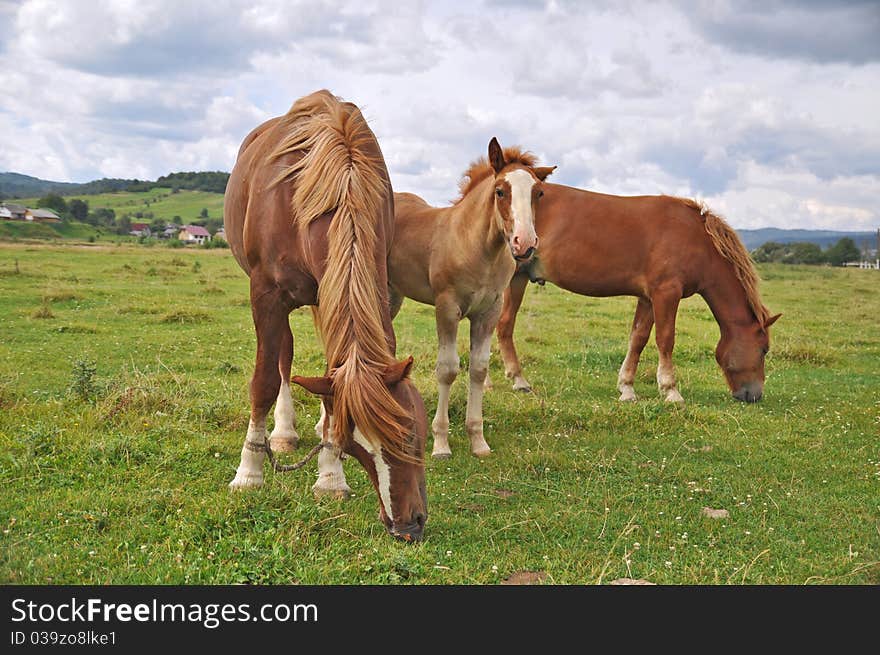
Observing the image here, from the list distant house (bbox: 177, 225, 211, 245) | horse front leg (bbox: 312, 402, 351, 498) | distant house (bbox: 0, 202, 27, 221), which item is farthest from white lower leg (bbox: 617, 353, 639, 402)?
distant house (bbox: 0, 202, 27, 221)

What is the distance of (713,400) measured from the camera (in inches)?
381

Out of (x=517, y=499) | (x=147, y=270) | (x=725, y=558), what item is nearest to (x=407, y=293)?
(x=517, y=499)

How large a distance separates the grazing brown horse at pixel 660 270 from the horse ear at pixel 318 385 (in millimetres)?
6069

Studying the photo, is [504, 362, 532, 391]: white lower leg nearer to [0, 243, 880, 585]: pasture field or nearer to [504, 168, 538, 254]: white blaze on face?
[0, 243, 880, 585]: pasture field

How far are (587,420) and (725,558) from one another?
338 centimetres

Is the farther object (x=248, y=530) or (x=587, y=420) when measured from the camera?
(x=587, y=420)

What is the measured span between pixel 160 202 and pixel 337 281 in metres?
117

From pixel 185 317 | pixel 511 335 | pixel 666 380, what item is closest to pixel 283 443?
pixel 511 335

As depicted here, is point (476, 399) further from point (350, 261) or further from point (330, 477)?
point (350, 261)

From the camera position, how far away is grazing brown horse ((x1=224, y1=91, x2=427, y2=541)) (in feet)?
13.4

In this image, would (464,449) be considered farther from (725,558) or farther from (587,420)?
(725,558)

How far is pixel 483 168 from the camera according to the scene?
7480 millimetres

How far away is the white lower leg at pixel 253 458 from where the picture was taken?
5547 mm

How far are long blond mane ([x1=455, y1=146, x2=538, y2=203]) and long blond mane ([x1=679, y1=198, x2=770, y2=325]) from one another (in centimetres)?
368
